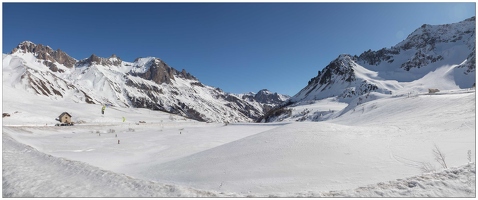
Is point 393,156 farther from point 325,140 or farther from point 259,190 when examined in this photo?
point 259,190

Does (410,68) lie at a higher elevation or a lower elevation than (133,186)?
higher

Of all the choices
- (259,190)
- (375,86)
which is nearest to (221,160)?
(259,190)

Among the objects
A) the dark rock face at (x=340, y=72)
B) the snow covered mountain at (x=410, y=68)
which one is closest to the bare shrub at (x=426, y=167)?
the snow covered mountain at (x=410, y=68)

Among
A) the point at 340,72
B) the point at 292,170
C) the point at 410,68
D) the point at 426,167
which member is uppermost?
the point at 340,72

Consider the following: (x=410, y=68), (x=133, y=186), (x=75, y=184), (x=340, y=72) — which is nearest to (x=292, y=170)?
(x=133, y=186)

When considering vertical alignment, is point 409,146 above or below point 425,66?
below

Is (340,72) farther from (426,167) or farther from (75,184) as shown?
(75,184)
